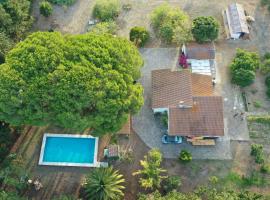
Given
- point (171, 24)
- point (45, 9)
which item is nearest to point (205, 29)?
point (171, 24)

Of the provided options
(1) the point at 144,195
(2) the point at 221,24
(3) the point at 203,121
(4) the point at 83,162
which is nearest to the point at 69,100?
(4) the point at 83,162

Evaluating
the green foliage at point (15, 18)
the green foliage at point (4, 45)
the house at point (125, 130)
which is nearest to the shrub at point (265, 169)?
the house at point (125, 130)

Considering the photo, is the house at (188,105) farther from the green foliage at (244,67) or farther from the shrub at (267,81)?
the shrub at (267,81)

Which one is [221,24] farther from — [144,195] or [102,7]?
[144,195]

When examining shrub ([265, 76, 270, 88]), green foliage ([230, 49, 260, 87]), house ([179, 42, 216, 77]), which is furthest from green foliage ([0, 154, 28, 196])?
shrub ([265, 76, 270, 88])

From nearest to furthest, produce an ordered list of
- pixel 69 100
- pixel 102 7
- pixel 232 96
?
pixel 69 100
pixel 232 96
pixel 102 7
